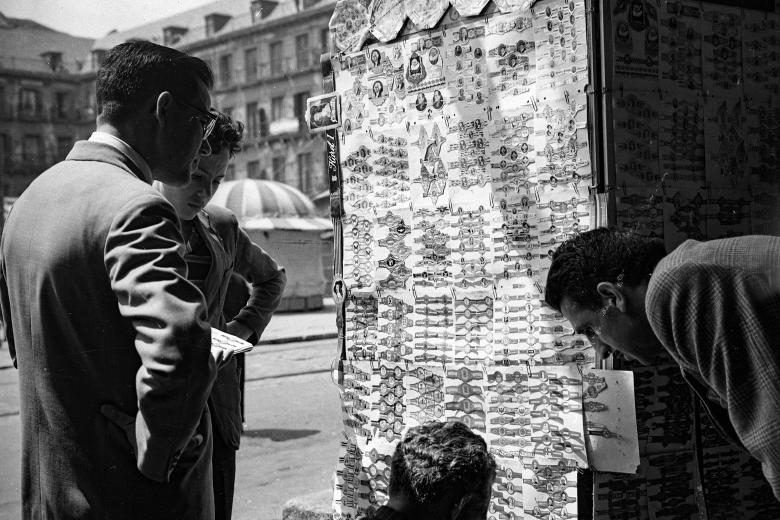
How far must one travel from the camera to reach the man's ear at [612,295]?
2354 mm

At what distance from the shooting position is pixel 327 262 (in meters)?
31.4

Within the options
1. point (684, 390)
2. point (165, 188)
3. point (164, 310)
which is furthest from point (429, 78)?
point (164, 310)

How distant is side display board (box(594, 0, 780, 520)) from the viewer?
10.6 feet

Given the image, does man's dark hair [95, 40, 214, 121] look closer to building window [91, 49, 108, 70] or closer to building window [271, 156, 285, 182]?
building window [91, 49, 108, 70]

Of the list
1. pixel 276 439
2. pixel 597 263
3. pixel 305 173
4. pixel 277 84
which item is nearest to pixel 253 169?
pixel 305 173

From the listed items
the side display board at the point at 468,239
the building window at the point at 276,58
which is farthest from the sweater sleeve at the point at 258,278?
the building window at the point at 276,58

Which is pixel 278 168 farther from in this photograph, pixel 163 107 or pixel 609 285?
pixel 163 107

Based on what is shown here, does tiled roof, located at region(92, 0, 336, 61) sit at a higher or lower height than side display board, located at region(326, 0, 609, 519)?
higher

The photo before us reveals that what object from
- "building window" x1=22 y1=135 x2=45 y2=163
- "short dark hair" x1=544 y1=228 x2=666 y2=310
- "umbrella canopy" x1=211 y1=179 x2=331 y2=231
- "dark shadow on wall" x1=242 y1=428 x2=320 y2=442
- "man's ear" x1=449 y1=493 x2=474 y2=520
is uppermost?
"building window" x1=22 y1=135 x2=45 y2=163

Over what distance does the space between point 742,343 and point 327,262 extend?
2954 centimetres

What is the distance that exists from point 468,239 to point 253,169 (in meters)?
37.1

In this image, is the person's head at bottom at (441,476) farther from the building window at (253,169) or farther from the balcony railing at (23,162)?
the building window at (253,169)

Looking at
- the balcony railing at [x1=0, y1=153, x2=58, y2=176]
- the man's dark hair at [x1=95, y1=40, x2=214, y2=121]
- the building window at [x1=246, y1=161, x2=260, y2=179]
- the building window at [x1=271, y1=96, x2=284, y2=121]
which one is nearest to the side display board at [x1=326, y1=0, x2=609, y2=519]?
the man's dark hair at [x1=95, y1=40, x2=214, y2=121]

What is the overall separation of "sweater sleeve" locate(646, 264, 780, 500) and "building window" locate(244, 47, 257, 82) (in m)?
33.5
